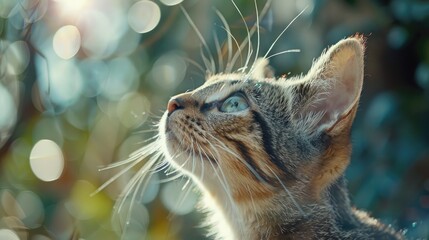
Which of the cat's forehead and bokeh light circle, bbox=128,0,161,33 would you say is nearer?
the cat's forehead

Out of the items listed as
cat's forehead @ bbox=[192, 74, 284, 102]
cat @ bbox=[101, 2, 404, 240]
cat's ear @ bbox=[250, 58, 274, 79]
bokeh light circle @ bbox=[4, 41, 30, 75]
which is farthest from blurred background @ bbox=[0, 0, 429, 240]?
cat @ bbox=[101, 2, 404, 240]

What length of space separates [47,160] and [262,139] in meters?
2.02

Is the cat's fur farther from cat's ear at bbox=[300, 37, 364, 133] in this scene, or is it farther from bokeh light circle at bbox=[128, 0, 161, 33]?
bokeh light circle at bbox=[128, 0, 161, 33]

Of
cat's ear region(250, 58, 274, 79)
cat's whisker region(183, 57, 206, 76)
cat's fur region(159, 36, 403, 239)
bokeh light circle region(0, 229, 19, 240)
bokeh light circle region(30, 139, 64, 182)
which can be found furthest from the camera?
bokeh light circle region(30, 139, 64, 182)

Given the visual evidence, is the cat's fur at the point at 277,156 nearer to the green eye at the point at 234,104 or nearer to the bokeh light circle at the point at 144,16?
the green eye at the point at 234,104


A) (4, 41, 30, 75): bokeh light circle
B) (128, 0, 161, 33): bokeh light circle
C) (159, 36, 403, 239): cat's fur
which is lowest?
(159, 36, 403, 239): cat's fur

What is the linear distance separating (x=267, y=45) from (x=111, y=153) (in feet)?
3.61

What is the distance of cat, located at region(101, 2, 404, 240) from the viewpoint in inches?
95.6

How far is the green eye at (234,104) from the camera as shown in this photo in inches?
98.8

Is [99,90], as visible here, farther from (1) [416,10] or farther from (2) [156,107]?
(1) [416,10]

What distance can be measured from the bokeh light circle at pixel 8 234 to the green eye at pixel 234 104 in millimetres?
1733

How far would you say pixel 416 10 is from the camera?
10.7 feet

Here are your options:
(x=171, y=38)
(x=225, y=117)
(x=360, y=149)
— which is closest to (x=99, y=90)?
(x=171, y=38)

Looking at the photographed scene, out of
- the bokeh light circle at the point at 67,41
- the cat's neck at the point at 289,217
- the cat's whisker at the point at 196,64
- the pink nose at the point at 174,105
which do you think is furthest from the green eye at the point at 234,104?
Result: the bokeh light circle at the point at 67,41
